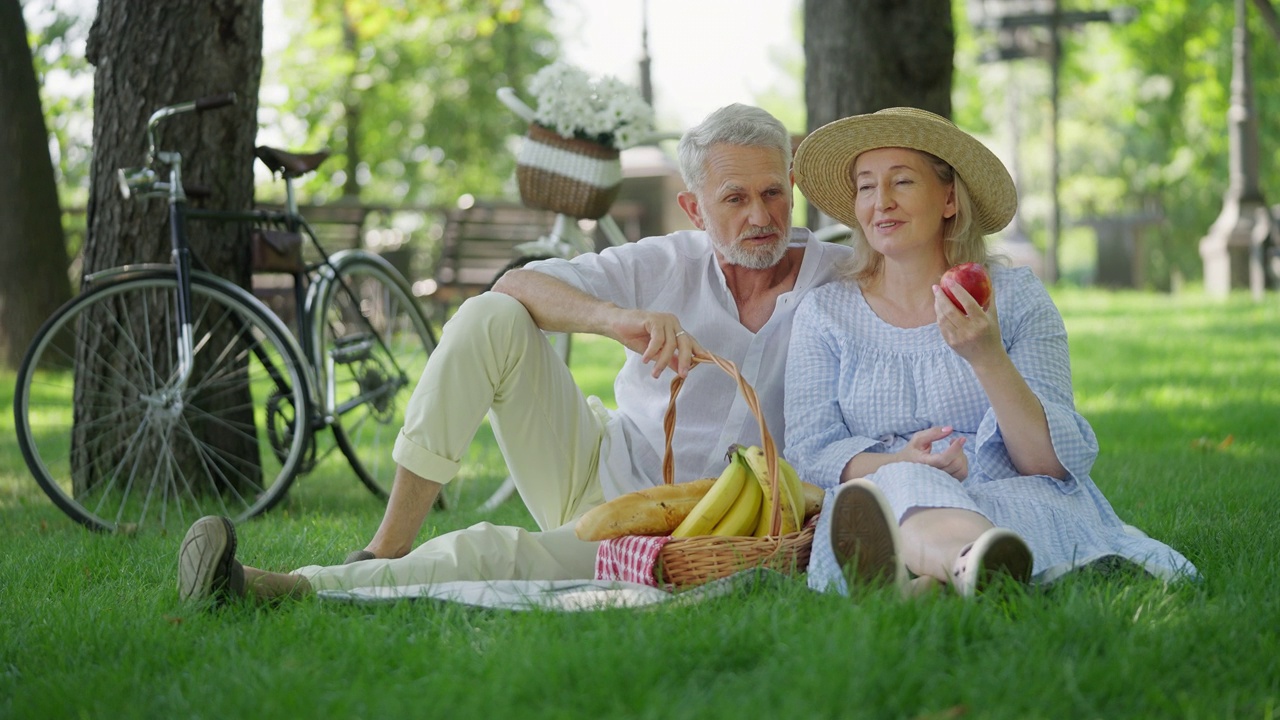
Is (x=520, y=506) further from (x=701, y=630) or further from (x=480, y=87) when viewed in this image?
(x=480, y=87)

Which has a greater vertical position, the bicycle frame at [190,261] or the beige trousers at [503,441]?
the bicycle frame at [190,261]

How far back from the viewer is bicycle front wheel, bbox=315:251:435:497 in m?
5.10

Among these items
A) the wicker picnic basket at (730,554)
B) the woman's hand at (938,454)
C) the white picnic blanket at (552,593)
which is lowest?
the white picnic blanket at (552,593)

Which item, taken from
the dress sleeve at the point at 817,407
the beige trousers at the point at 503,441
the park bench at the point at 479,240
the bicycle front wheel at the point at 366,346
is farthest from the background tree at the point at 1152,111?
the beige trousers at the point at 503,441

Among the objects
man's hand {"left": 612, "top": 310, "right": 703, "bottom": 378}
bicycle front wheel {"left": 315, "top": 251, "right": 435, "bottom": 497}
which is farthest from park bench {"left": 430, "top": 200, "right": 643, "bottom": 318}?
man's hand {"left": 612, "top": 310, "right": 703, "bottom": 378}

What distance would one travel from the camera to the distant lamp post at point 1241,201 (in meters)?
16.7

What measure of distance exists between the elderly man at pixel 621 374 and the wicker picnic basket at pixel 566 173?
1.21m

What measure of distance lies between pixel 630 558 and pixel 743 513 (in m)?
0.31

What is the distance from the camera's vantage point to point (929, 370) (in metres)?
3.58

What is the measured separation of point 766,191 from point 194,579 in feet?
6.30

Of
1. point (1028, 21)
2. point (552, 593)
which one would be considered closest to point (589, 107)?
point (552, 593)

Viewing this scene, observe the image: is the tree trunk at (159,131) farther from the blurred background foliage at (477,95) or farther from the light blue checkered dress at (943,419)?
the blurred background foliage at (477,95)

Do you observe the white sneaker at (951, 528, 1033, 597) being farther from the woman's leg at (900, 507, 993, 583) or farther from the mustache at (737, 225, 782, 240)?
the mustache at (737, 225, 782, 240)

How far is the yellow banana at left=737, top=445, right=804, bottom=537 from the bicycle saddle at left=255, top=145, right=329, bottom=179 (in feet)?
8.32
